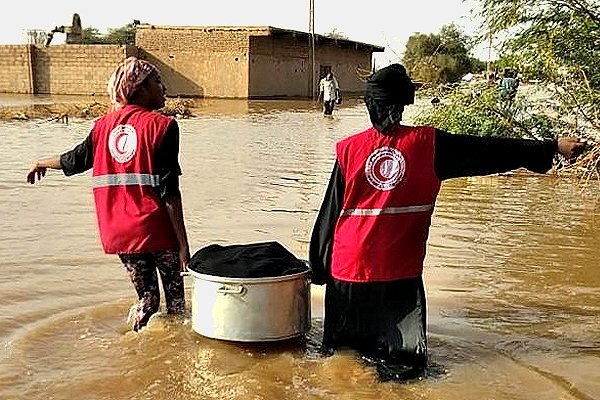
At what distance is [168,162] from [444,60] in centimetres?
784

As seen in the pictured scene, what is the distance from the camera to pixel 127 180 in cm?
481

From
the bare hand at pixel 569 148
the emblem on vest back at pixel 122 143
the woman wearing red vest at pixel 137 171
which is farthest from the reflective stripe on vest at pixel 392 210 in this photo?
the emblem on vest back at pixel 122 143

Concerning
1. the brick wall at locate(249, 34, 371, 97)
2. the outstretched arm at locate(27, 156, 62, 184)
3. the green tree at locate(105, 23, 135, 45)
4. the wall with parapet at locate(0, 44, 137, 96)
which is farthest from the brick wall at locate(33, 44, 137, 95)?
the outstretched arm at locate(27, 156, 62, 184)

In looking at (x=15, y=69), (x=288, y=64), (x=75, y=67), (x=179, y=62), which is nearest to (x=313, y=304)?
(x=179, y=62)

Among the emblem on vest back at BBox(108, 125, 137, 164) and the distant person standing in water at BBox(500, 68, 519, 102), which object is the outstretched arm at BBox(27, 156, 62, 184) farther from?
the distant person standing in water at BBox(500, 68, 519, 102)

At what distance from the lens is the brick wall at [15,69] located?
3912cm

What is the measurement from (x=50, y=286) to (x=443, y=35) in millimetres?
6952

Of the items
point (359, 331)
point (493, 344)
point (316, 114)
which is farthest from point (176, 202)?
point (316, 114)

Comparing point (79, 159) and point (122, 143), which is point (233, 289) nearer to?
point (122, 143)

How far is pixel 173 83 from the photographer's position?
3888cm

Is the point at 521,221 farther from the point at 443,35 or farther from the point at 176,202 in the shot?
the point at 176,202

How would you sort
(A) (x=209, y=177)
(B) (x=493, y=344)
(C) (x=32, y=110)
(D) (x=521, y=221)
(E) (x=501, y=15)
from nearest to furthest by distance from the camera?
(B) (x=493, y=344), (D) (x=521, y=221), (E) (x=501, y=15), (A) (x=209, y=177), (C) (x=32, y=110)

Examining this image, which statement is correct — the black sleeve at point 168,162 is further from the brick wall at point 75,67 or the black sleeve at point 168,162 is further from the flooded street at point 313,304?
the brick wall at point 75,67

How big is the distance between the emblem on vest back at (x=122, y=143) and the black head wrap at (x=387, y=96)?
138 cm
